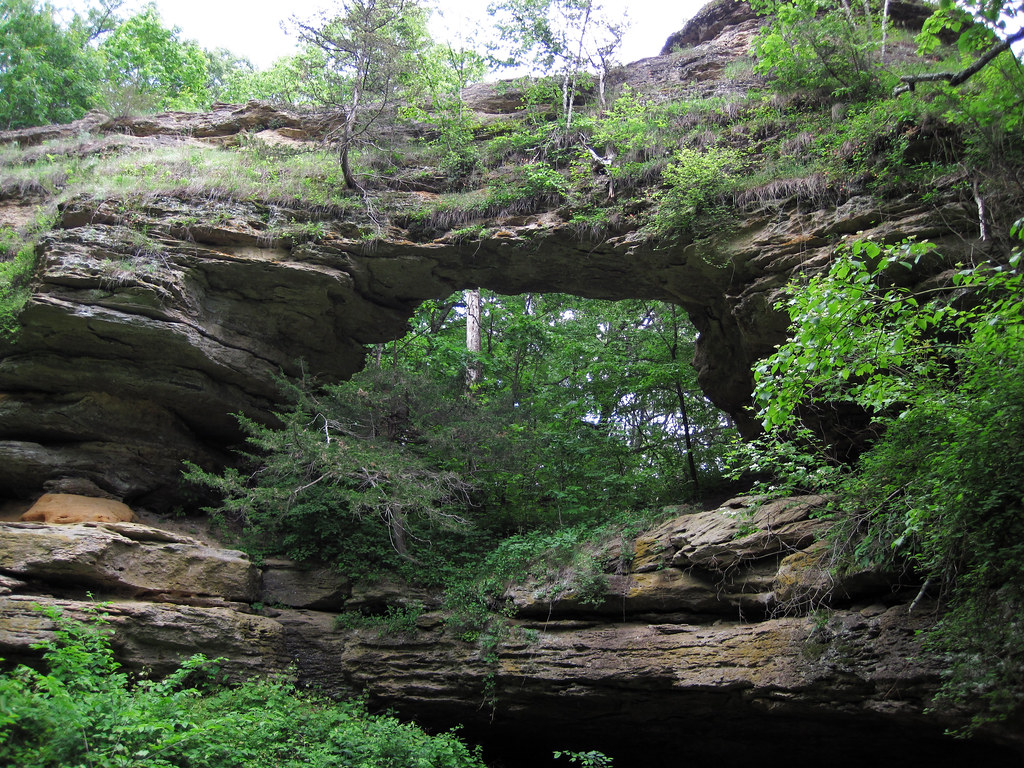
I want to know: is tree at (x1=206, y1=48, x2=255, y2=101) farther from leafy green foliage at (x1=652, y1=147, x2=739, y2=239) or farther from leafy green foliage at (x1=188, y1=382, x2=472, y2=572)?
leafy green foliage at (x1=652, y1=147, x2=739, y2=239)

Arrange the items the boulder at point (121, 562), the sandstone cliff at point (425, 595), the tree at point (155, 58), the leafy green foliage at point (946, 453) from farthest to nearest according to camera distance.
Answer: the tree at point (155, 58) < the boulder at point (121, 562) < the sandstone cliff at point (425, 595) < the leafy green foliage at point (946, 453)

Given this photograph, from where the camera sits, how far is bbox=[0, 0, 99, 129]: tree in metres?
17.7

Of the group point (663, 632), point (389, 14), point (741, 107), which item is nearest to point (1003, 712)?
point (663, 632)

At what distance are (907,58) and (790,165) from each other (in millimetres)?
3067

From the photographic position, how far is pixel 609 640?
26.2 feet

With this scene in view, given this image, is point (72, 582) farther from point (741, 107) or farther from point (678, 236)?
point (741, 107)

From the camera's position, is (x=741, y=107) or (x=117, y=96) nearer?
(x=741, y=107)

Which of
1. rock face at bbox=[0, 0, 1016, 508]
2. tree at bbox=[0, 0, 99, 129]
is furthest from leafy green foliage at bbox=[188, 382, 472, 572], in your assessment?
tree at bbox=[0, 0, 99, 129]

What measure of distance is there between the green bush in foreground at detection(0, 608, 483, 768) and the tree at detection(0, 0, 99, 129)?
640 inches

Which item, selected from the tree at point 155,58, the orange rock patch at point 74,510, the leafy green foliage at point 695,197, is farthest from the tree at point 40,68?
the leafy green foliage at point 695,197

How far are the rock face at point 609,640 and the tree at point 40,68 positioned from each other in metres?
14.7

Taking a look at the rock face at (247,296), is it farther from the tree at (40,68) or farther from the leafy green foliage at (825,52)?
the tree at (40,68)

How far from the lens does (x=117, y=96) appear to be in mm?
15227

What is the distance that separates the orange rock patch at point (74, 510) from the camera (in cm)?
886
